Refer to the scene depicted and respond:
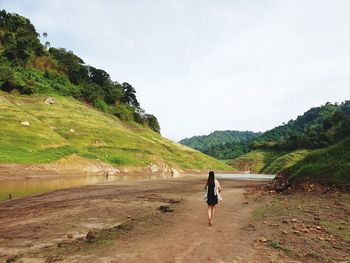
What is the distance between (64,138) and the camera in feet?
278

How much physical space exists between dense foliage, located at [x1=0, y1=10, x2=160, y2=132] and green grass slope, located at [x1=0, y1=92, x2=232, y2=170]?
31.1ft

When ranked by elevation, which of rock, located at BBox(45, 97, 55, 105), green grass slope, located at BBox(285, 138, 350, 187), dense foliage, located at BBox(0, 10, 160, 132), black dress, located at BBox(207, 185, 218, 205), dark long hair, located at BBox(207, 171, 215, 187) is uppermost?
dense foliage, located at BBox(0, 10, 160, 132)

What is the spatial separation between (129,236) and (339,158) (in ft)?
77.0

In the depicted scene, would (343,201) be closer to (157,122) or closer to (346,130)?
(346,130)

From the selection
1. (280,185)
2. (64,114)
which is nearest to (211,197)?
(280,185)

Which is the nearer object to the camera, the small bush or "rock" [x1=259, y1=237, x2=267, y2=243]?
"rock" [x1=259, y1=237, x2=267, y2=243]

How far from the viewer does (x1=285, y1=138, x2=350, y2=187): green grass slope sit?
29.7 m

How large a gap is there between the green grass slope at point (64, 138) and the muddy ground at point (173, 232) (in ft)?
129

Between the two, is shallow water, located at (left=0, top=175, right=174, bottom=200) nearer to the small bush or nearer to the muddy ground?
the muddy ground

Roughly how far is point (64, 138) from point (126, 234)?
7235 centimetres

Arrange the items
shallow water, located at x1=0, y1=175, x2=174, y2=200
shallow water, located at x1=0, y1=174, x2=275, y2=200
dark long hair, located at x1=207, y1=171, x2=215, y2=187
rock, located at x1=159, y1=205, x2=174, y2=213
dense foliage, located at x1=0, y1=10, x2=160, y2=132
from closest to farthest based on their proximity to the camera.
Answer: dark long hair, located at x1=207, y1=171, x2=215, y2=187
rock, located at x1=159, y1=205, x2=174, y2=213
shallow water, located at x1=0, y1=175, x2=174, y2=200
shallow water, located at x1=0, y1=174, x2=275, y2=200
dense foliage, located at x1=0, y1=10, x2=160, y2=132

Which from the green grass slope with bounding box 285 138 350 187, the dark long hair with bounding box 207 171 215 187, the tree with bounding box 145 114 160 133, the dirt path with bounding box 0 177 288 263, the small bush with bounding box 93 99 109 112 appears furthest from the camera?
the tree with bounding box 145 114 160 133

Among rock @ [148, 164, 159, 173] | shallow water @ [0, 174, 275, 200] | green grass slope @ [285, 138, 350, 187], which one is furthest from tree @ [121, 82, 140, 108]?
green grass slope @ [285, 138, 350, 187]

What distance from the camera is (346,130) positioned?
148 m
